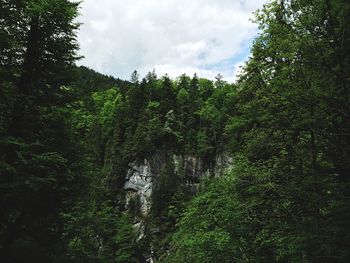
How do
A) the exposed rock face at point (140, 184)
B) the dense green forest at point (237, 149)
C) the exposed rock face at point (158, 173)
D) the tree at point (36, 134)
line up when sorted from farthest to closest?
the exposed rock face at point (158, 173)
the exposed rock face at point (140, 184)
the tree at point (36, 134)
the dense green forest at point (237, 149)

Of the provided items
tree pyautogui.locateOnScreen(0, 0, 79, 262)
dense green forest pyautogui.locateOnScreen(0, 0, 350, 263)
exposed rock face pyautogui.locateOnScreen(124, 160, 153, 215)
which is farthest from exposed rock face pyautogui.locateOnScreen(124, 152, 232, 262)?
tree pyautogui.locateOnScreen(0, 0, 79, 262)

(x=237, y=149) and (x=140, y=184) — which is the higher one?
(x=237, y=149)

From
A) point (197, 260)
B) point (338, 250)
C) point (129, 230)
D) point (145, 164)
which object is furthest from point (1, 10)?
point (145, 164)

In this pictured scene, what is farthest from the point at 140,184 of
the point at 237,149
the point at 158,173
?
the point at 237,149

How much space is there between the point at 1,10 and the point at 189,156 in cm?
6573

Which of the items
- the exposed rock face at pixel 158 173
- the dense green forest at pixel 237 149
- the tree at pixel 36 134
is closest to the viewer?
the dense green forest at pixel 237 149

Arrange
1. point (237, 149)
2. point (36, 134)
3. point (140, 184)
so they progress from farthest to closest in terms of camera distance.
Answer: point (140, 184)
point (237, 149)
point (36, 134)

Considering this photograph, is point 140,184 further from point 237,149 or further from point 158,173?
point 237,149

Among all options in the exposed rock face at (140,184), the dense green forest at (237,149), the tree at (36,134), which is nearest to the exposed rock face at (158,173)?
the exposed rock face at (140,184)

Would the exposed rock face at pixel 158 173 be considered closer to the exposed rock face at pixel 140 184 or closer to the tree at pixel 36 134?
the exposed rock face at pixel 140 184

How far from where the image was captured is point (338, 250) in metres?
8.41

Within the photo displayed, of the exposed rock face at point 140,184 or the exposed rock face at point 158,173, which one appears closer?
the exposed rock face at point 140,184

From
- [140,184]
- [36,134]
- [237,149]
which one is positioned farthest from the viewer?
[140,184]

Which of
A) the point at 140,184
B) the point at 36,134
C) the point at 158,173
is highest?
the point at 158,173
